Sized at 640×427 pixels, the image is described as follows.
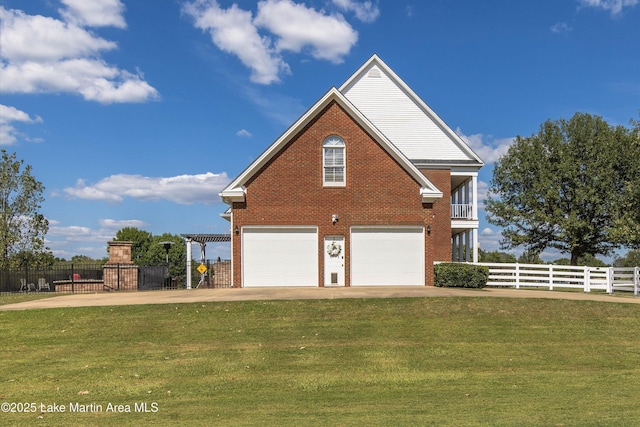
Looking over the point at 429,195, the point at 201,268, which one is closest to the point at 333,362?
the point at 429,195

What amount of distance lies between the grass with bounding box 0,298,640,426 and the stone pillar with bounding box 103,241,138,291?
11.4 meters

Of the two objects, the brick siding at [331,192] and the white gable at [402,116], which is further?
the white gable at [402,116]

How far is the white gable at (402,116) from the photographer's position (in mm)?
29547

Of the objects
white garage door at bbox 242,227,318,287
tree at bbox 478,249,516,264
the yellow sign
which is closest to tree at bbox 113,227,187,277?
tree at bbox 478,249,516,264

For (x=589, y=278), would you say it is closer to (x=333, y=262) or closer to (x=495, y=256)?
(x=333, y=262)

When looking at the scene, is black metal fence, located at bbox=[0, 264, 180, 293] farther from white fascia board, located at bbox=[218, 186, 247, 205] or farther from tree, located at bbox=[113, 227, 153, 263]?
tree, located at bbox=[113, 227, 153, 263]

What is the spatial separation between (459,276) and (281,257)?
7.25 metres

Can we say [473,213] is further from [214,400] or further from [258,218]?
[214,400]

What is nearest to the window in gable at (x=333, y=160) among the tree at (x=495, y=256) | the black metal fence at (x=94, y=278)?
the black metal fence at (x=94, y=278)

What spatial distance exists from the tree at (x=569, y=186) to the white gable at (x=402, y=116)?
10451mm

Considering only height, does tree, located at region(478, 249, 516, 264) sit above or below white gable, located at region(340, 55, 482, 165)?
below

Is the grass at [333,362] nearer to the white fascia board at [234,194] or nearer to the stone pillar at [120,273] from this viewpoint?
the white fascia board at [234,194]

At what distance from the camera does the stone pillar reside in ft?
87.1

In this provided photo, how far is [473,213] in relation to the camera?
2995 cm
